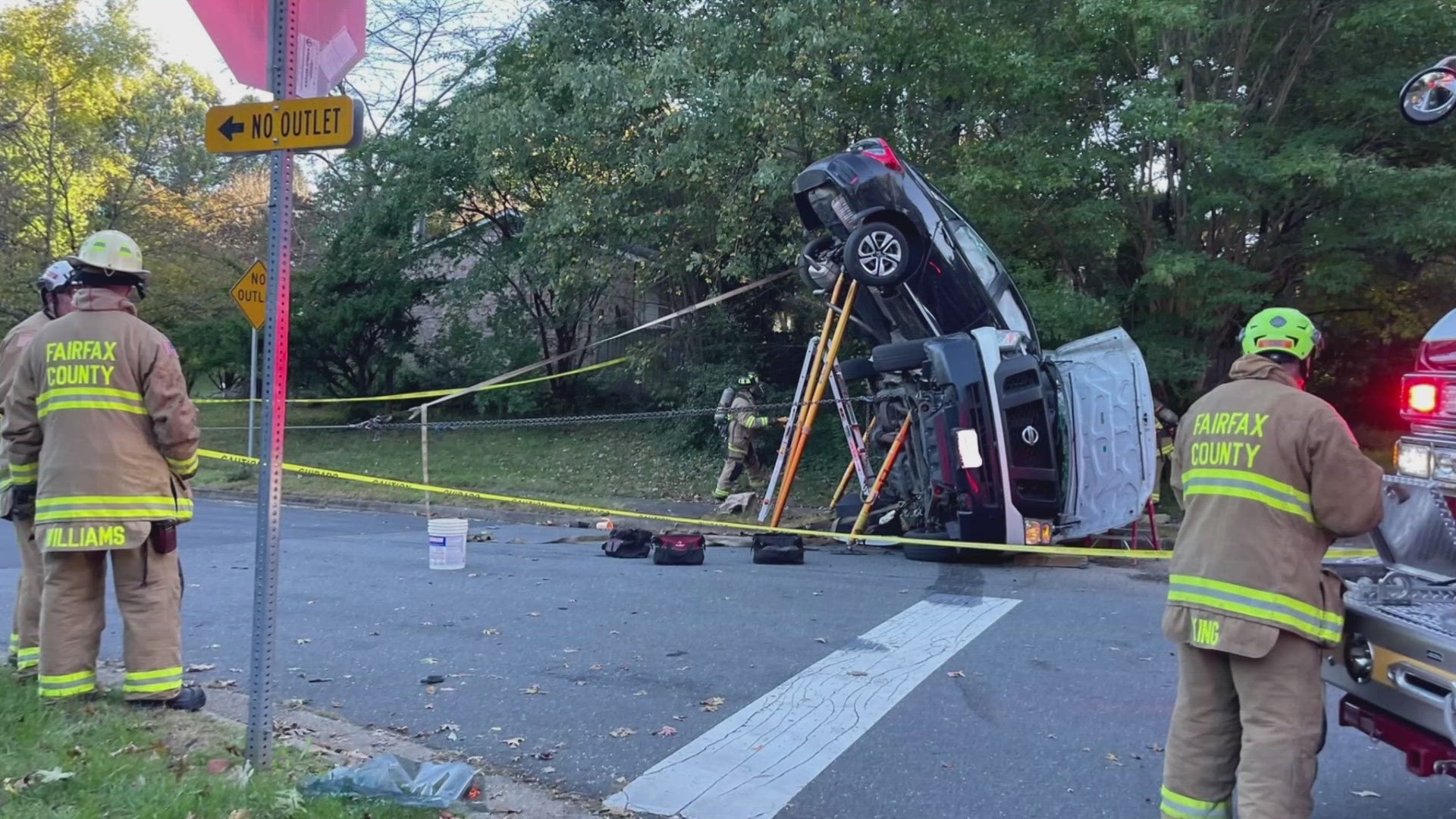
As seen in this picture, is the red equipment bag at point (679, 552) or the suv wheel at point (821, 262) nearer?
the red equipment bag at point (679, 552)

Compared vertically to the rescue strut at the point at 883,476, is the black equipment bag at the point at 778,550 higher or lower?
lower

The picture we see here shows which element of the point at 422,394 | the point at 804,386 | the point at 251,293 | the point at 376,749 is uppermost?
the point at 251,293

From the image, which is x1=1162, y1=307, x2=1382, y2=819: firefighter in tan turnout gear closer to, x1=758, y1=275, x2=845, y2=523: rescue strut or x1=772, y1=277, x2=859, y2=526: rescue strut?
x1=772, y1=277, x2=859, y2=526: rescue strut

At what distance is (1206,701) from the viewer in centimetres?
330

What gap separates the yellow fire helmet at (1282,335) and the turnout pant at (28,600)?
4871 millimetres

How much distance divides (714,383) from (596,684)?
38.0 feet

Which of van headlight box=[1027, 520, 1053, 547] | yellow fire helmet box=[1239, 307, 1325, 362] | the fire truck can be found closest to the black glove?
yellow fire helmet box=[1239, 307, 1325, 362]

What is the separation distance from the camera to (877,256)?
30.8ft

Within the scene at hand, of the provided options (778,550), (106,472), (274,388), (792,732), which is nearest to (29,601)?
(106,472)

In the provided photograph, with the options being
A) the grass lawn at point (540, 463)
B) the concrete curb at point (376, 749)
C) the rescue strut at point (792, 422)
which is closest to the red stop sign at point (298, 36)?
the concrete curb at point (376, 749)

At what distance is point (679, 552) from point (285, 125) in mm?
6076

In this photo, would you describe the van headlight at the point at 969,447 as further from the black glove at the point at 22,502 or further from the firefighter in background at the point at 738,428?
the black glove at the point at 22,502

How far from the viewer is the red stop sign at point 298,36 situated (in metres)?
3.71

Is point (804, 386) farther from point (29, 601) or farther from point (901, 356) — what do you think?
point (29, 601)
